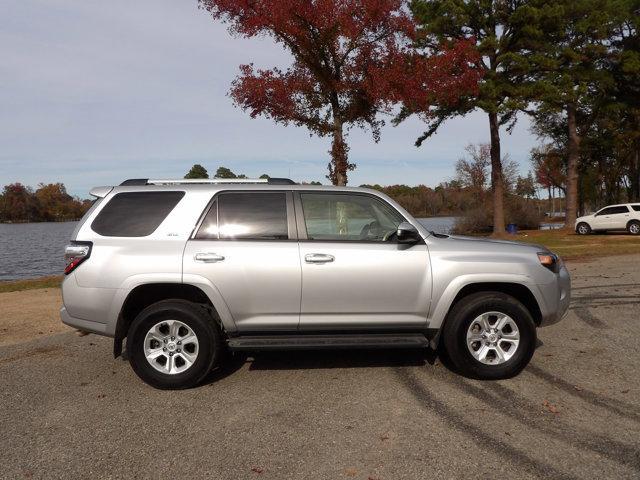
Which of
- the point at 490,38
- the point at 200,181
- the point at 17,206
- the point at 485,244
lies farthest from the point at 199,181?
the point at 17,206

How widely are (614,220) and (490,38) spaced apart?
10.8 m

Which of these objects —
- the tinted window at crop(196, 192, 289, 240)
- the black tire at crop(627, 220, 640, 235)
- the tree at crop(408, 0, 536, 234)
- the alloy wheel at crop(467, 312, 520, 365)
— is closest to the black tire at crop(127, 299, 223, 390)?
the tinted window at crop(196, 192, 289, 240)

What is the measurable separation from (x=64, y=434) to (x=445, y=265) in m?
3.39

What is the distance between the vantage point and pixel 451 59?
15359mm

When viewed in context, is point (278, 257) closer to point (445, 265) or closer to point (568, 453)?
point (445, 265)

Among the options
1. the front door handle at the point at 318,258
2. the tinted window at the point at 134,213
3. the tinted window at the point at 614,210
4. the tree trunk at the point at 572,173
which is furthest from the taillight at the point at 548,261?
the tree trunk at the point at 572,173

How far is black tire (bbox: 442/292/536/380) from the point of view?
4.66m

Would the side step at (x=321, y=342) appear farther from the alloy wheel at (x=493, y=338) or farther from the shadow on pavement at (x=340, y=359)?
the shadow on pavement at (x=340, y=359)

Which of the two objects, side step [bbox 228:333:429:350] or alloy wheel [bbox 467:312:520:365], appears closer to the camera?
side step [bbox 228:333:429:350]

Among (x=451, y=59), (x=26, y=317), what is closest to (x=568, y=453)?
(x=26, y=317)

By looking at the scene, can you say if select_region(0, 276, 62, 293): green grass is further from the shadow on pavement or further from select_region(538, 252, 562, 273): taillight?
select_region(538, 252, 562, 273): taillight

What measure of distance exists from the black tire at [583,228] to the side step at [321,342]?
80.9ft

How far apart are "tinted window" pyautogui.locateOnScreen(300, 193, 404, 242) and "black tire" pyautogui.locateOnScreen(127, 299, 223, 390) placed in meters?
1.26

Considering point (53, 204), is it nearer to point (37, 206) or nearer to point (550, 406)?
point (37, 206)
